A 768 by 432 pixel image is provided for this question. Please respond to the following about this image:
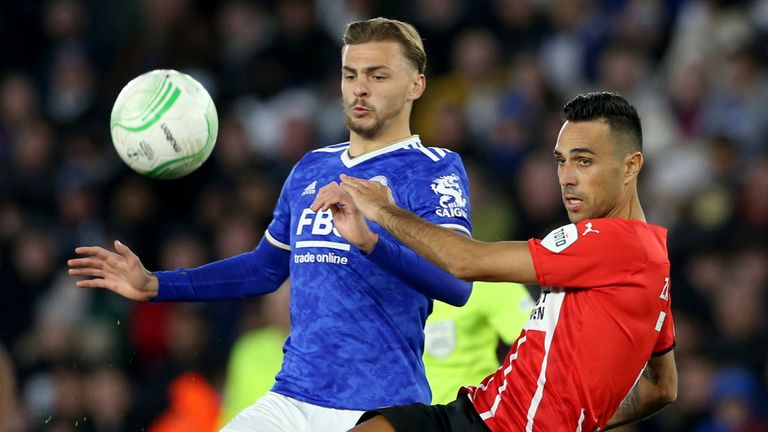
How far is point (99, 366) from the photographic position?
1037cm

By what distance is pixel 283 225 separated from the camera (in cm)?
552

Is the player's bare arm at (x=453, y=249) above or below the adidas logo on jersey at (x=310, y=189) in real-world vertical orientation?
below

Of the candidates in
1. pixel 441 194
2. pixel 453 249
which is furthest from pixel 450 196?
pixel 453 249

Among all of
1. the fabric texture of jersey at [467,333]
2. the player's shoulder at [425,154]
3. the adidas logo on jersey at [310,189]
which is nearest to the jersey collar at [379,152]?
the player's shoulder at [425,154]

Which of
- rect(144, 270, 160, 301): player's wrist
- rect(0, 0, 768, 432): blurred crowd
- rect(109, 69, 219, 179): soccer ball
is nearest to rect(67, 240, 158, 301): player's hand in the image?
rect(144, 270, 160, 301): player's wrist

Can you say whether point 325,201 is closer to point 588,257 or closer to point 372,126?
point 372,126

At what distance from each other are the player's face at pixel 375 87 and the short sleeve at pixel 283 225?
425mm

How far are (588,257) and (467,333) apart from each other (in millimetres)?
2015

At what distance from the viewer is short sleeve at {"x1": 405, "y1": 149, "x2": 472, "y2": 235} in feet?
16.4

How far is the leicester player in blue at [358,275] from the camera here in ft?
16.2

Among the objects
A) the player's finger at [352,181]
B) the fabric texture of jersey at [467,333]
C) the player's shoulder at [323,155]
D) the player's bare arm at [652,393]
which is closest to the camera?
the player's finger at [352,181]

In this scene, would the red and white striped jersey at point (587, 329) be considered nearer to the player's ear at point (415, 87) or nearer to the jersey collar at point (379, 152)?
the jersey collar at point (379, 152)

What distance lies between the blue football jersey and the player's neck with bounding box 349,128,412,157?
7cm

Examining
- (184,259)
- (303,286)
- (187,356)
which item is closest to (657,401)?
(303,286)
